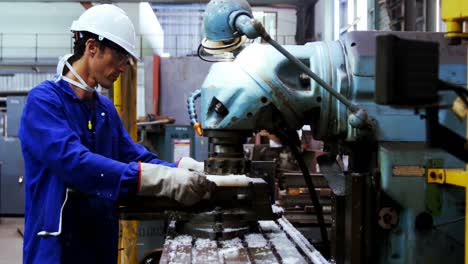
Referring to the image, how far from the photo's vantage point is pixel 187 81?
742cm

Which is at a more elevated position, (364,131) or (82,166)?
(364,131)

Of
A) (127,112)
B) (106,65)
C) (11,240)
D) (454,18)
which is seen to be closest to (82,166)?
(106,65)

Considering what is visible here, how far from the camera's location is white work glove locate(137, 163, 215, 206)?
1.69 metres

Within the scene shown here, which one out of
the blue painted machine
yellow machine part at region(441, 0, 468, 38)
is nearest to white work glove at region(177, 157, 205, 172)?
the blue painted machine

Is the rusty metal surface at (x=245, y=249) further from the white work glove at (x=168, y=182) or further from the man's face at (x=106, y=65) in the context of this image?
the man's face at (x=106, y=65)

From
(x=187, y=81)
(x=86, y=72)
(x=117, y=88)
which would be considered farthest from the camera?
(x=187, y=81)

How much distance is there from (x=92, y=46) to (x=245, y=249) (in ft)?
3.04

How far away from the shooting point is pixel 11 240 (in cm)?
572

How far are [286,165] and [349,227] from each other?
326cm

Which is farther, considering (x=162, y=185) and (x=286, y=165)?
(x=286, y=165)

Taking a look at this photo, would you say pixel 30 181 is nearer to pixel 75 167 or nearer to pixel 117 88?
pixel 75 167

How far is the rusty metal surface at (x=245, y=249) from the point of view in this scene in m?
1.75

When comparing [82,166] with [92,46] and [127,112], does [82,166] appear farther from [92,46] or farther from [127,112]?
[127,112]

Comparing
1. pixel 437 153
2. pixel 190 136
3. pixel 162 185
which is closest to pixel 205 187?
pixel 162 185
